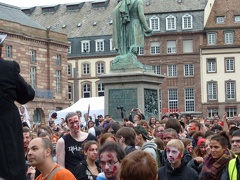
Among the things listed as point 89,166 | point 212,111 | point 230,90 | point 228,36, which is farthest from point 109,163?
point 228,36

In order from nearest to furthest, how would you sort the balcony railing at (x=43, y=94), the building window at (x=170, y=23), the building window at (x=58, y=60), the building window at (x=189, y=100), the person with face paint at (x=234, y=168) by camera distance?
the person with face paint at (x=234, y=168) < the balcony railing at (x=43, y=94) < the building window at (x=58, y=60) < the building window at (x=189, y=100) < the building window at (x=170, y=23)

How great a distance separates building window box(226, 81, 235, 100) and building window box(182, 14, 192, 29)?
7553 millimetres

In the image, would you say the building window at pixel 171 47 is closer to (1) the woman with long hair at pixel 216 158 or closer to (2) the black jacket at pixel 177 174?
(1) the woman with long hair at pixel 216 158

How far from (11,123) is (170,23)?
73861 mm

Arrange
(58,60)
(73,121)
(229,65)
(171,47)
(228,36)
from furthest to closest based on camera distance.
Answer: (171,47) → (228,36) → (229,65) → (58,60) → (73,121)

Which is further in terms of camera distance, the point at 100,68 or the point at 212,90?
the point at 100,68

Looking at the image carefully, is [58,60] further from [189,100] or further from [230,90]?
[230,90]

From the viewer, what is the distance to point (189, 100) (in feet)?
258

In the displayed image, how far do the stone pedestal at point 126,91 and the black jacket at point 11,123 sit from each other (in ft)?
52.3

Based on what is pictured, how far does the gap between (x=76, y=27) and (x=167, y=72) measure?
1402 centimetres

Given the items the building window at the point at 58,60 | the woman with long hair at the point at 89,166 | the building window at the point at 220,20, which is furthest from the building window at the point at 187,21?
the woman with long hair at the point at 89,166

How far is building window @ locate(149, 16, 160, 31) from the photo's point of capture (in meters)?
79.5

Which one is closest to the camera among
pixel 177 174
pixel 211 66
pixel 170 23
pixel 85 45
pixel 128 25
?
pixel 177 174

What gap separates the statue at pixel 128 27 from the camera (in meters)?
23.0
